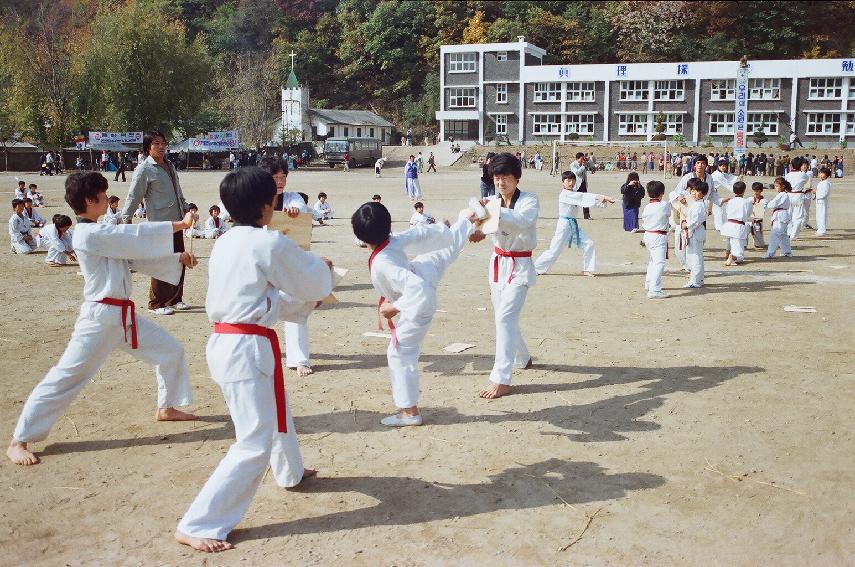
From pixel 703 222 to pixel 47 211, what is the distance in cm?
1992

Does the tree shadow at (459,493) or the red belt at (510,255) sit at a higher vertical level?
the red belt at (510,255)

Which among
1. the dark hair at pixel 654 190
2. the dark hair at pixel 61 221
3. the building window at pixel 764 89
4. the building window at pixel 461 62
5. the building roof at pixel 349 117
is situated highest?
the building window at pixel 461 62

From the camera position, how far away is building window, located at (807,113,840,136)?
2323 inches

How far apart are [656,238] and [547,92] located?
5924cm

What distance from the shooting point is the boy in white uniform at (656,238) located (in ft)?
35.9

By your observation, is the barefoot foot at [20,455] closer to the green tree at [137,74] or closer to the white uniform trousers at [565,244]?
the white uniform trousers at [565,244]

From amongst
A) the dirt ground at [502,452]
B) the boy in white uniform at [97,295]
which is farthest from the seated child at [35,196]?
the boy in white uniform at [97,295]

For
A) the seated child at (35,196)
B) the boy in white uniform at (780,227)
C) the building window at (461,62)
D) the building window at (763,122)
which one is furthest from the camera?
the building window at (461,62)

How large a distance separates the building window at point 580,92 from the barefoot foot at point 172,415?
64010 mm

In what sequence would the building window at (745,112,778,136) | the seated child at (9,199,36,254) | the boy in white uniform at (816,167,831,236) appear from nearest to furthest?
the seated child at (9,199,36,254) → the boy in white uniform at (816,167,831,236) → the building window at (745,112,778,136)

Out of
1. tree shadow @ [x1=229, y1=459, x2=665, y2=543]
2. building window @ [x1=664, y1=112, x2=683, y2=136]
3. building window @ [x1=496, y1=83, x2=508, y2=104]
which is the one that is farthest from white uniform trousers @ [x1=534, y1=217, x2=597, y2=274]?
building window @ [x1=496, y1=83, x2=508, y2=104]

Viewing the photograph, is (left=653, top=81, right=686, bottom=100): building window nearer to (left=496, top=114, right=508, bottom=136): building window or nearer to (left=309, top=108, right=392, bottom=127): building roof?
(left=496, top=114, right=508, bottom=136): building window

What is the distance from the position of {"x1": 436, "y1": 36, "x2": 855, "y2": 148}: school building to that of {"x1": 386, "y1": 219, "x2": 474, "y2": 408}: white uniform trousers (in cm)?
5998

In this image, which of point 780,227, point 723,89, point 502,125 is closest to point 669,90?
point 723,89
